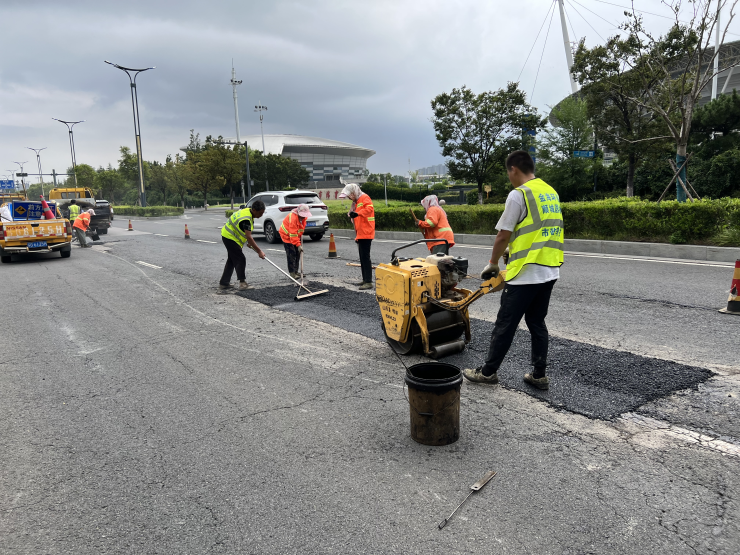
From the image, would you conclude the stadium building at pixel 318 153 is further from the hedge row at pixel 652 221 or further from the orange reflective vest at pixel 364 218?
the orange reflective vest at pixel 364 218

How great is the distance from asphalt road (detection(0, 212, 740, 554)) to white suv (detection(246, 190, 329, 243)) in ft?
34.3

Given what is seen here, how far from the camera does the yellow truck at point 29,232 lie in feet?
44.9

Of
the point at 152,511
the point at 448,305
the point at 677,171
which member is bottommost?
the point at 152,511

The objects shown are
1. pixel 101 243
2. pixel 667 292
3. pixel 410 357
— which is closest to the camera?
pixel 410 357

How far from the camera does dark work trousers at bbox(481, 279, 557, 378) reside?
12.8 feet

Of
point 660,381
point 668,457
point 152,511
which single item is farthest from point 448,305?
point 152,511

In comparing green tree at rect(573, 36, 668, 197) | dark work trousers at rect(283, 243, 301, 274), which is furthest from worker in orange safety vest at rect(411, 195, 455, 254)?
green tree at rect(573, 36, 668, 197)

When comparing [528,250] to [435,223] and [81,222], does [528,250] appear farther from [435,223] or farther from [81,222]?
[81,222]

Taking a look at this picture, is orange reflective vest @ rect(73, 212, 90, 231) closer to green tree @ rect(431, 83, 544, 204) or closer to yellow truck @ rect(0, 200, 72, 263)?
yellow truck @ rect(0, 200, 72, 263)

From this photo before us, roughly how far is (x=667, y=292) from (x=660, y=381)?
12.8ft

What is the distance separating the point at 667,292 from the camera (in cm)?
742

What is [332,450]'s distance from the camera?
10.8 feet

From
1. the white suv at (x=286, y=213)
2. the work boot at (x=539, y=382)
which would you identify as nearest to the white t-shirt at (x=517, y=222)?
the work boot at (x=539, y=382)

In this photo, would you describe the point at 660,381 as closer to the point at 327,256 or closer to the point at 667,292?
the point at 667,292
